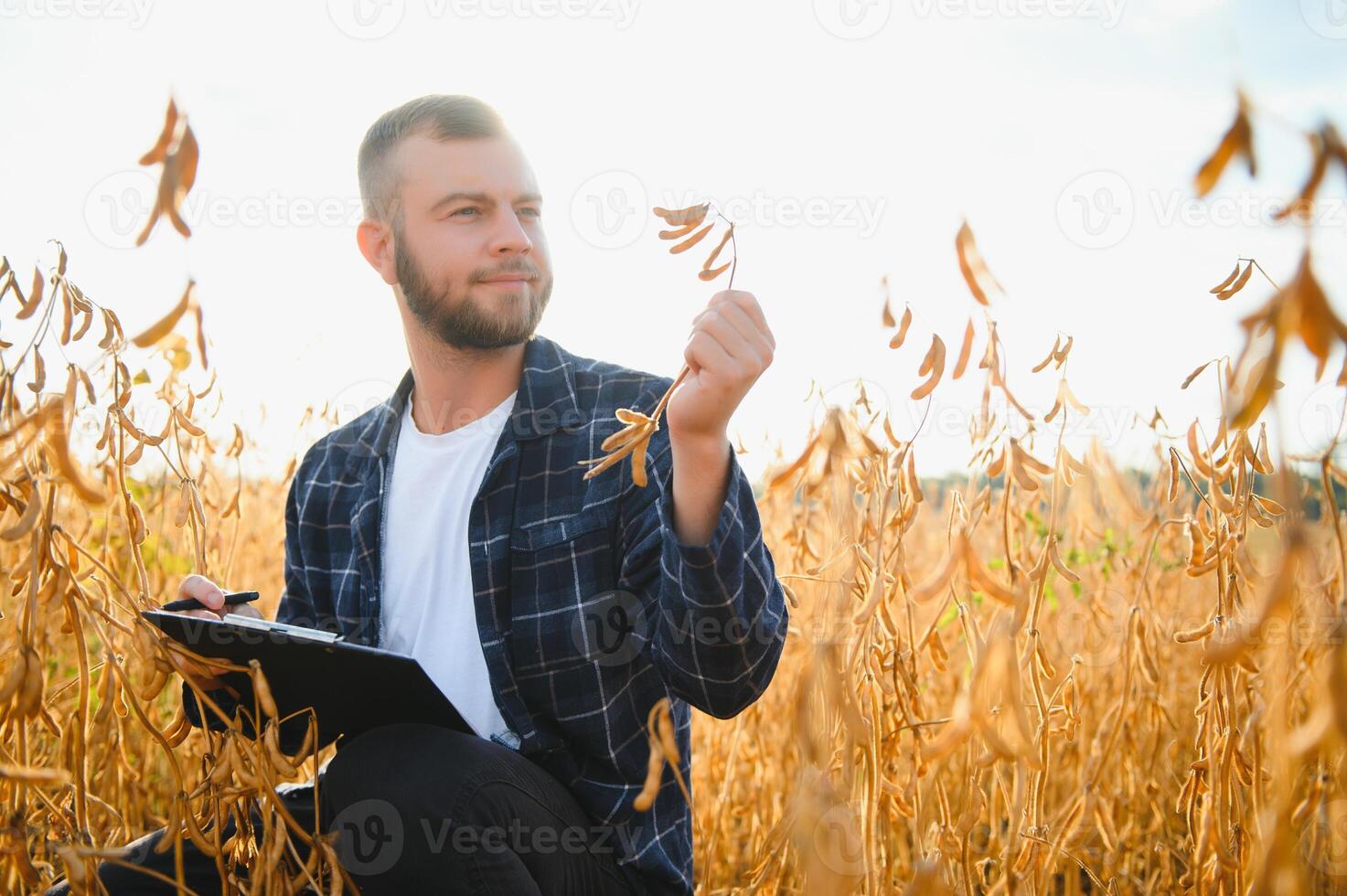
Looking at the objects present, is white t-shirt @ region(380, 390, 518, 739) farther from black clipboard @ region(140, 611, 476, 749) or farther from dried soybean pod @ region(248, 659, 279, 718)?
dried soybean pod @ region(248, 659, 279, 718)

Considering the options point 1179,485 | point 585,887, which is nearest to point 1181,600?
point 1179,485

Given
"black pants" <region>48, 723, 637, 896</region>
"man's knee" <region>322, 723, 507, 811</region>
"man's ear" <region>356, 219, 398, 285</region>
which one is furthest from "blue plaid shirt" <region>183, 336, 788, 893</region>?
"man's ear" <region>356, 219, 398, 285</region>

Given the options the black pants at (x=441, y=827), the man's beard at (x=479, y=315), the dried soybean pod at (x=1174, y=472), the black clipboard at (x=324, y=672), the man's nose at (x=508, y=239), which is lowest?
the black pants at (x=441, y=827)

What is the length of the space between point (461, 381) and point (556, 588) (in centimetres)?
57

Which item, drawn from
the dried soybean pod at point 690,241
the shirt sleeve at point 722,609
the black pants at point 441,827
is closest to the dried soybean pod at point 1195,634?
the shirt sleeve at point 722,609

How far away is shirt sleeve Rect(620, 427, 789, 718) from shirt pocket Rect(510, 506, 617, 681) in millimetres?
223

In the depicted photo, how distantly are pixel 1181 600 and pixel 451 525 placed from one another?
5.98ft

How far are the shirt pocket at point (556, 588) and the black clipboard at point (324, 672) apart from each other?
8.8 inches

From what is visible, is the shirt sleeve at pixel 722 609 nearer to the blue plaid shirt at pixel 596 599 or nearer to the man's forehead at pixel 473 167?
the blue plaid shirt at pixel 596 599

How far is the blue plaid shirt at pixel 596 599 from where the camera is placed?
3.89 feet

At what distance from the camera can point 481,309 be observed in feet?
5.70

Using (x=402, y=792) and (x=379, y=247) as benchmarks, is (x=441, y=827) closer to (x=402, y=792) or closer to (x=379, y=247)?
(x=402, y=792)

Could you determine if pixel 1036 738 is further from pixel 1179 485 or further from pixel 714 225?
pixel 714 225

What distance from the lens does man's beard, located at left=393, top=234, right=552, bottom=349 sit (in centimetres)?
174
